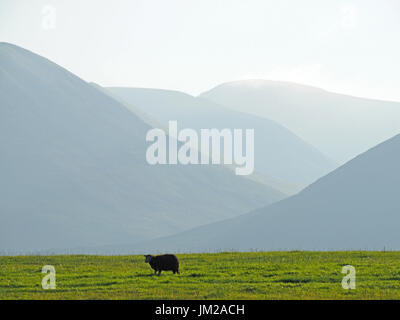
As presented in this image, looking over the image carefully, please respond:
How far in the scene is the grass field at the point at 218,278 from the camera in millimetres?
27078

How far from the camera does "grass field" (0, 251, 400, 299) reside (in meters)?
27.1

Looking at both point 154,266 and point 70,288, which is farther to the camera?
point 154,266

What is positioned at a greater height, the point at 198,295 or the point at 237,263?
the point at 237,263

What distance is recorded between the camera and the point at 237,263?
3841 centimetres

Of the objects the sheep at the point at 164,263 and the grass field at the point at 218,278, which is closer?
the grass field at the point at 218,278

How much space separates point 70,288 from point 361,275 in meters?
14.1

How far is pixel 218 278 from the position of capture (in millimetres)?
32219

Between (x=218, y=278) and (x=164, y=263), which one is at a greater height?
(x=164, y=263)

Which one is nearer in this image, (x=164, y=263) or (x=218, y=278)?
(x=218, y=278)

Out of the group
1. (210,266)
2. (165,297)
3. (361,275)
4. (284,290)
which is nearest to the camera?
(165,297)

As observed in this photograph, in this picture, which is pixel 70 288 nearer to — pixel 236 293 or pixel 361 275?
pixel 236 293

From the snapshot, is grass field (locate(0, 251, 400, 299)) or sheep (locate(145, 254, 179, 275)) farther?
sheep (locate(145, 254, 179, 275))
